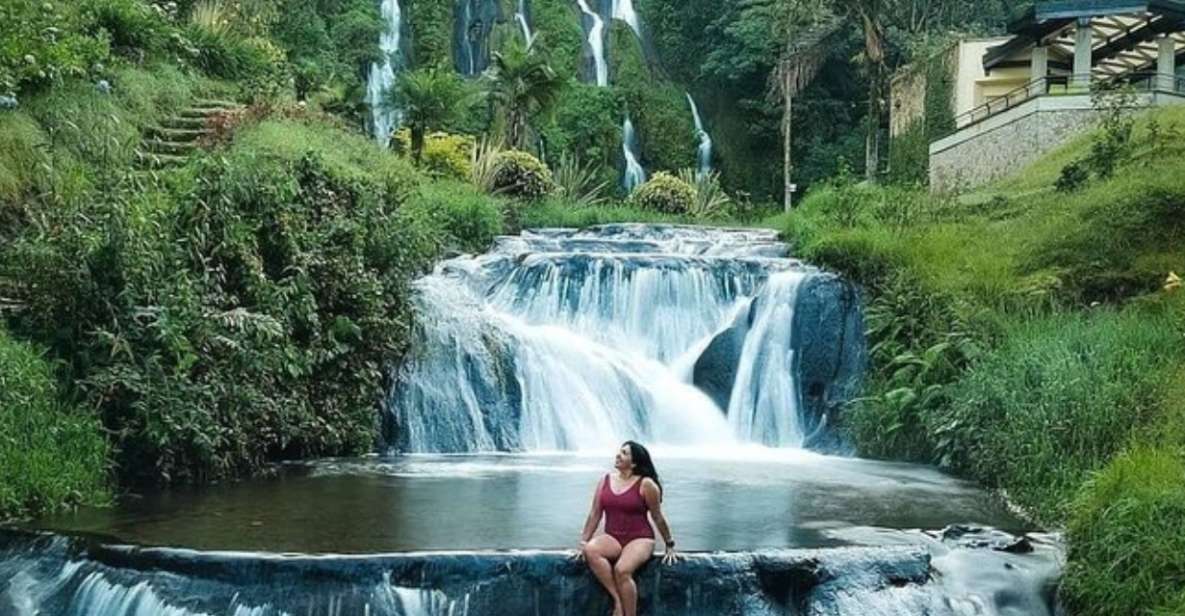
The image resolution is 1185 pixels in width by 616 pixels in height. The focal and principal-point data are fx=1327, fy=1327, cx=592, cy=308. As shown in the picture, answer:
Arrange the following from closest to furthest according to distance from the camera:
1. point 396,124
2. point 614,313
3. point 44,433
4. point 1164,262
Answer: point 44,433 → point 1164,262 → point 614,313 → point 396,124

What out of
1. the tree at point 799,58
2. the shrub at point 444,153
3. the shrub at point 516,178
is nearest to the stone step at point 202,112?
the shrub at point 444,153

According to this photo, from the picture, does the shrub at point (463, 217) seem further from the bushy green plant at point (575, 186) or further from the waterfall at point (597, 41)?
the waterfall at point (597, 41)

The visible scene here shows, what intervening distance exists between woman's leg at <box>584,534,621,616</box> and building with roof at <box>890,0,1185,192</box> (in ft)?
54.9

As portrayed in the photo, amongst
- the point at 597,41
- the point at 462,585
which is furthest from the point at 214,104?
the point at 597,41

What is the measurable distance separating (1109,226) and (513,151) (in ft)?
42.9

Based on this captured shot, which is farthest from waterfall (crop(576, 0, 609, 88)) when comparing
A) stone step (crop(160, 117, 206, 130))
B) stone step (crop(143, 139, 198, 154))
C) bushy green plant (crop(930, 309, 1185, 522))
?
bushy green plant (crop(930, 309, 1185, 522))

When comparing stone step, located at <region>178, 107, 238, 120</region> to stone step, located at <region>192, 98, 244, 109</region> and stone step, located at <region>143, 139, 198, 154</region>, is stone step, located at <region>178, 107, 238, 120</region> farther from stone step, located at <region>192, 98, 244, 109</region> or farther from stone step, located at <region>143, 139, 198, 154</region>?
stone step, located at <region>143, 139, 198, 154</region>

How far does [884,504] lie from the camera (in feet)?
35.9

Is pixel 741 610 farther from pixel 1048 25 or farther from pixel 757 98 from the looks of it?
pixel 757 98

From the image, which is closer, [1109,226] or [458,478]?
[458,478]

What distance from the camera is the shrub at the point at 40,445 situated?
33.0ft

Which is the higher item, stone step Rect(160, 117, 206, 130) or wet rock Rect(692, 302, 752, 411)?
stone step Rect(160, 117, 206, 130)

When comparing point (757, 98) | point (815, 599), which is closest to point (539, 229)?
point (815, 599)

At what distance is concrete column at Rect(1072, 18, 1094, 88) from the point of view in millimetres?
27391
